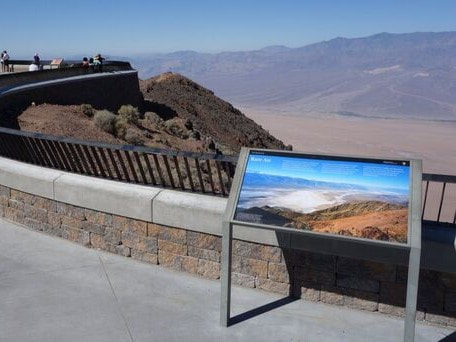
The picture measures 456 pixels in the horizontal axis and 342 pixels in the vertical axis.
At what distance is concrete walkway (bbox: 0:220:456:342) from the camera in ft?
14.2

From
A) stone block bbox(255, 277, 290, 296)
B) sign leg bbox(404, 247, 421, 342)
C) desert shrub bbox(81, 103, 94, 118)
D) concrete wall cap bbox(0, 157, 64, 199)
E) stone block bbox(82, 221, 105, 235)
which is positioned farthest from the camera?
desert shrub bbox(81, 103, 94, 118)

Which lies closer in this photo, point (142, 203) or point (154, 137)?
point (142, 203)

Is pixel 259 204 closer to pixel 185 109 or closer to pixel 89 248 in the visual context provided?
pixel 89 248

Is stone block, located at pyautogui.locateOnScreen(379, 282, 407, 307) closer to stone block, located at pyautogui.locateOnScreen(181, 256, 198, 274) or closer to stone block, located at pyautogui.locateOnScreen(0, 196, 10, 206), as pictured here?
stone block, located at pyautogui.locateOnScreen(181, 256, 198, 274)

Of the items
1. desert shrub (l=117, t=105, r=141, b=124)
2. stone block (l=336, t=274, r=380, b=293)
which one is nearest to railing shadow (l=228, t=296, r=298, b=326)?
stone block (l=336, t=274, r=380, b=293)

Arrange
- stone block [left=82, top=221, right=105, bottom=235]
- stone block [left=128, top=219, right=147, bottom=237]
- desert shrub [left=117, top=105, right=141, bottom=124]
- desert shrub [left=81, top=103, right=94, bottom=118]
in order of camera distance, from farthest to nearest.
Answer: desert shrub [left=117, top=105, right=141, bottom=124] < desert shrub [left=81, top=103, right=94, bottom=118] < stone block [left=82, top=221, right=105, bottom=235] < stone block [left=128, top=219, right=147, bottom=237]

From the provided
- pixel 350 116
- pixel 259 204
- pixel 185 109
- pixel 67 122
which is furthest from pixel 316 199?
pixel 350 116

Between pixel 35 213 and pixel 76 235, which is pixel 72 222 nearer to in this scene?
pixel 76 235

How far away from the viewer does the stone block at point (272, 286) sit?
4.98 m

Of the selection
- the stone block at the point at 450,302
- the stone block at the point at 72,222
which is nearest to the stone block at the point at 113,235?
the stone block at the point at 72,222

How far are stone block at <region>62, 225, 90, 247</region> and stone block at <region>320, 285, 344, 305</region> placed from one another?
8.10 ft

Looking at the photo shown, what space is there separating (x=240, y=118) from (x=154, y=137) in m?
33.8

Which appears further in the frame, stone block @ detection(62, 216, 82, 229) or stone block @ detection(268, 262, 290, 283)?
stone block @ detection(62, 216, 82, 229)

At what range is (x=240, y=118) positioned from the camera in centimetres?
5875
